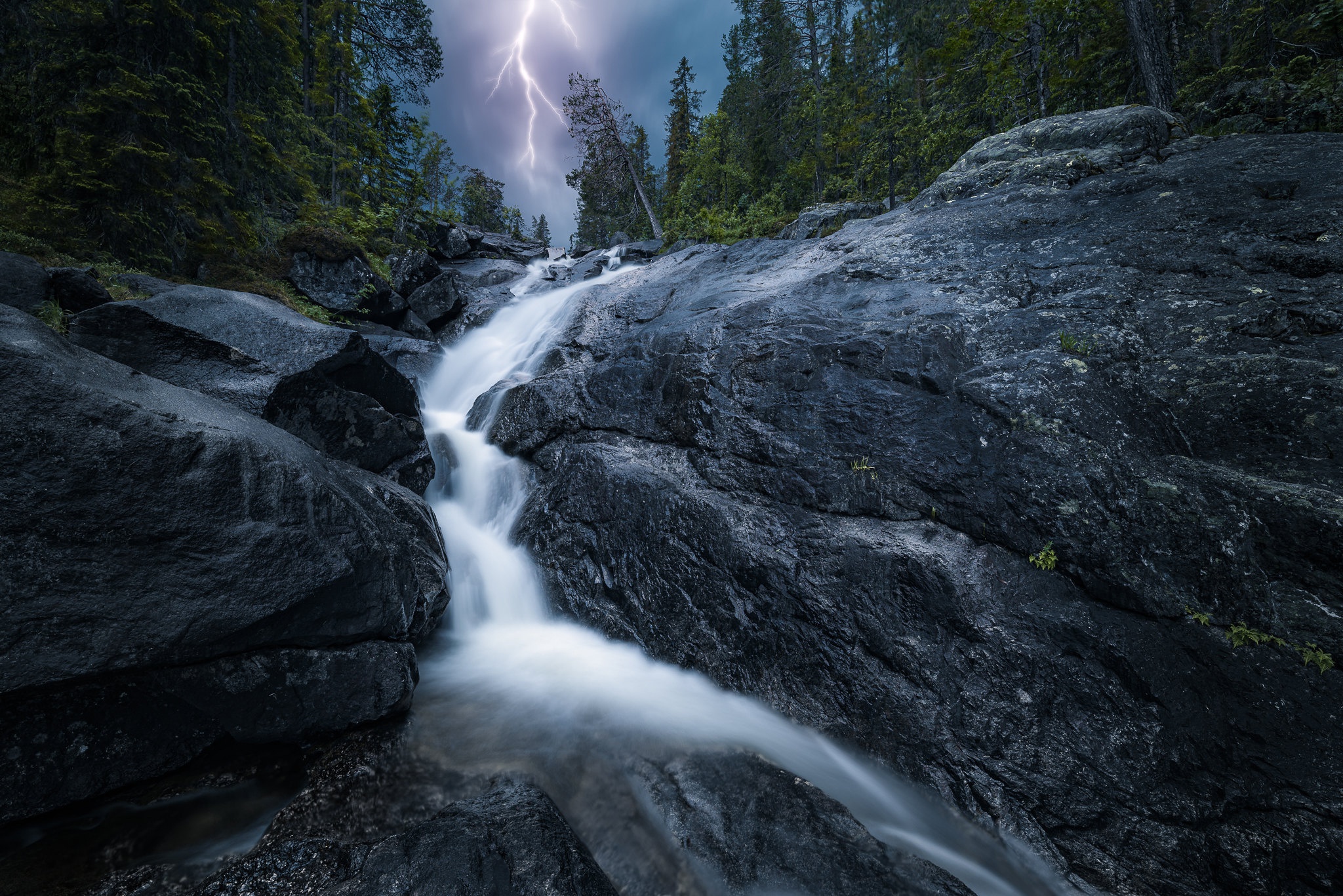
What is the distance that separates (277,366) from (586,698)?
16.0 feet

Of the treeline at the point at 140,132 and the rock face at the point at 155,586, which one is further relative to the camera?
the treeline at the point at 140,132

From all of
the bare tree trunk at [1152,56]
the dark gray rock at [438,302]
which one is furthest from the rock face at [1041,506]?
the dark gray rock at [438,302]

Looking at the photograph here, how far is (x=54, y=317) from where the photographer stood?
481 cm

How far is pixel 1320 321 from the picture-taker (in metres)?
4.22

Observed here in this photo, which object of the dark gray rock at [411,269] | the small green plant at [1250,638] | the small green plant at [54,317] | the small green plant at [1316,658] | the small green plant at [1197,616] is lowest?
the small green plant at [1316,658]

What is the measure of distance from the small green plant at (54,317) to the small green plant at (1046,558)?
352 inches

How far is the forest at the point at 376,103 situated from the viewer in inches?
282

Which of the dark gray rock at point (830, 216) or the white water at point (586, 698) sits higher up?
the dark gray rock at point (830, 216)

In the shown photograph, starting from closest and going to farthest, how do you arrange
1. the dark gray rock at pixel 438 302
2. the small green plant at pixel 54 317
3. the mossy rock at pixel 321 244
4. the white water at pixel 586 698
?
the white water at pixel 586 698
the small green plant at pixel 54 317
the mossy rock at pixel 321 244
the dark gray rock at pixel 438 302

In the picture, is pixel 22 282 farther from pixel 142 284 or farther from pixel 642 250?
pixel 642 250

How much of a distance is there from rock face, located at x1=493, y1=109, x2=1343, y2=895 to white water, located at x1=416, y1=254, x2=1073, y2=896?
0.64ft

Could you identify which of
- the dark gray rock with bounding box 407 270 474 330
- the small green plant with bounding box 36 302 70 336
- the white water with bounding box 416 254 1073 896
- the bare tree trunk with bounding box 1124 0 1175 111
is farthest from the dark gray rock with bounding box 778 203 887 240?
the small green plant with bounding box 36 302 70 336

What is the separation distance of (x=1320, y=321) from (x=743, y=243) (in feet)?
25.1

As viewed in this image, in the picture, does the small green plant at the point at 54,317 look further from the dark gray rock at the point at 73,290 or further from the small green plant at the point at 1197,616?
the small green plant at the point at 1197,616
